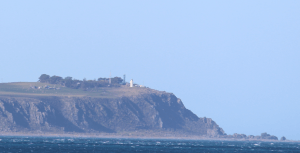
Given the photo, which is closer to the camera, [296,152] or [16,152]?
[16,152]

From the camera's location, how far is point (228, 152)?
109812 millimetres

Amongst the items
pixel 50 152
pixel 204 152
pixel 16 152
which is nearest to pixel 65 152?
pixel 50 152

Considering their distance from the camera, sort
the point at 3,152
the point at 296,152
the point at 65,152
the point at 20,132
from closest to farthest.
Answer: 1. the point at 3,152
2. the point at 65,152
3. the point at 296,152
4. the point at 20,132

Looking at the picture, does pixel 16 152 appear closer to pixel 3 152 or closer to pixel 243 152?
pixel 3 152

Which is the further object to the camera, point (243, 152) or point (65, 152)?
point (243, 152)

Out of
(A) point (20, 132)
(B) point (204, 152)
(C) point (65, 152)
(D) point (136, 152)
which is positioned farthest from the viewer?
(A) point (20, 132)

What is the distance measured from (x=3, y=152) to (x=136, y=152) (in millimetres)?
25163

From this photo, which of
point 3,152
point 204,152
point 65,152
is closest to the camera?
point 3,152

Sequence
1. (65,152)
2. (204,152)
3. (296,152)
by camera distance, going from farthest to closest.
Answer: (296,152) → (204,152) → (65,152)

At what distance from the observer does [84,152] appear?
305 ft

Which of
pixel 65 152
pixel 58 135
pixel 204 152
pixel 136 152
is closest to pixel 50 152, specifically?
pixel 65 152

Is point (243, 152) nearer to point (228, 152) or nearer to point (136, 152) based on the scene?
point (228, 152)

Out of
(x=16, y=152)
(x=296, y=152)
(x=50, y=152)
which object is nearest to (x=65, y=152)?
(x=50, y=152)

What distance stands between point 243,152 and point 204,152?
11.1 meters
